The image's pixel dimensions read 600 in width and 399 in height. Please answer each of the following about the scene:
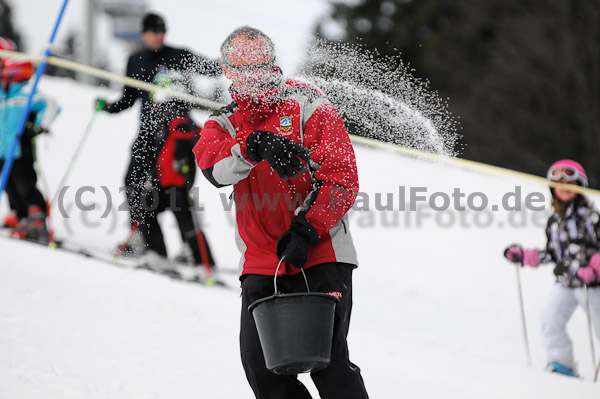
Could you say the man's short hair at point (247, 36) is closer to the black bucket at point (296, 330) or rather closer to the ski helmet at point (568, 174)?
the black bucket at point (296, 330)

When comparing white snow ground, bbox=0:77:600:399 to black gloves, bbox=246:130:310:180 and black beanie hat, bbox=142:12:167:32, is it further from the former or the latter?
black beanie hat, bbox=142:12:167:32

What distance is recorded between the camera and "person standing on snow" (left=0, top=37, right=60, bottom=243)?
660 centimetres

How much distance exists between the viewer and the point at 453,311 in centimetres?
709

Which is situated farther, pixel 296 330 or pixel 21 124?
pixel 21 124

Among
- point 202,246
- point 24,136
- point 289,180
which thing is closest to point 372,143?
point 202,246

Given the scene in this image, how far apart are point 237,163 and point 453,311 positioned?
507cm

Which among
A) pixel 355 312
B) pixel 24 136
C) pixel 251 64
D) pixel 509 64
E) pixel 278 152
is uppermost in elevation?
pixel 509 64

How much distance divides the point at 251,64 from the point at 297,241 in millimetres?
660

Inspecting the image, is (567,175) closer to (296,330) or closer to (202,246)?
(202,246)

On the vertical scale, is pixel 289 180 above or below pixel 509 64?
below

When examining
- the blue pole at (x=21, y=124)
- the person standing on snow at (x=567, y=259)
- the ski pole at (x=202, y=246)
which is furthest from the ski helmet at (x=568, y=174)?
the blue pole at (x=21, y=124)

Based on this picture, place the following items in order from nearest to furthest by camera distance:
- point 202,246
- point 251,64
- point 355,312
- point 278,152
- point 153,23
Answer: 1. point 278,152
2. point 251,64
3. point 153,23
4. point 202,246
5. point 355,312

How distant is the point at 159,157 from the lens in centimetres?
600

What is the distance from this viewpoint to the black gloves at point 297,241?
7.98 feet
